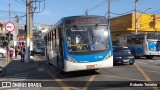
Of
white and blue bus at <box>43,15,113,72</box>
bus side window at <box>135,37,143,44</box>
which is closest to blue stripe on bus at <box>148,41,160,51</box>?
bus side window at <box>135,37,143,44</box>

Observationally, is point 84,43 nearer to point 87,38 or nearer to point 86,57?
point 87,38

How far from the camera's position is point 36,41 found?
56781 millimetres

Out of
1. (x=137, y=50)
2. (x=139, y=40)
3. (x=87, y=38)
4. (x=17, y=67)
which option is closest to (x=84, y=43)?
(x=87, y=38)

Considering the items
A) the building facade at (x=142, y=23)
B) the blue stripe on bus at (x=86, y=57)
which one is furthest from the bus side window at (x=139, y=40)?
the building facade at (x=142, y=23)

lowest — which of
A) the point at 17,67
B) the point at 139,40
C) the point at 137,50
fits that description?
the point at 17,67

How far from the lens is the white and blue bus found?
1622cm

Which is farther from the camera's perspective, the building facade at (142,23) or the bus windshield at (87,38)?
the building facade at (142,23)

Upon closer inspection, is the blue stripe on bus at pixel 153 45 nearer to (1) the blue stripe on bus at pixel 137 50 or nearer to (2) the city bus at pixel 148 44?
(2) the city bus at pixel 148 44

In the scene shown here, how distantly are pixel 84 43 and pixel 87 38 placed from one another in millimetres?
301

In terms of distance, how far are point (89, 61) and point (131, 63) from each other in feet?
28.4

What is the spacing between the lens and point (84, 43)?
16484mm

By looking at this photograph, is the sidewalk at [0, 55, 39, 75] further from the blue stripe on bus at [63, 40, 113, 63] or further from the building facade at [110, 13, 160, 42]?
the building facade at [110, 13, 160, 42]

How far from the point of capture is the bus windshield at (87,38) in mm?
16422

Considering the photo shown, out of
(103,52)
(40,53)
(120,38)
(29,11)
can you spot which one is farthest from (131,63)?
(40,53)
